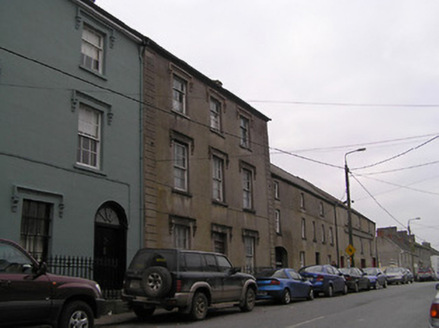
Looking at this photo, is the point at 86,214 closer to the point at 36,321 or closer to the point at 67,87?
the point at 67,87

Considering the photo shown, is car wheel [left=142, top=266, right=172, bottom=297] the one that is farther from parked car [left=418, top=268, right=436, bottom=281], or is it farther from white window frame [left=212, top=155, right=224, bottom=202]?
parked car [left=418, top=268, right=436, bottom=281]

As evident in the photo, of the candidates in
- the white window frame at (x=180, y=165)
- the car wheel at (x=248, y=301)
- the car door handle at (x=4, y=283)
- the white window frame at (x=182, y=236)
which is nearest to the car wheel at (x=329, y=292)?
the white window frame at (x=182, y=236)

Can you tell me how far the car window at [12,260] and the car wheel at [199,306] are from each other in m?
5.29

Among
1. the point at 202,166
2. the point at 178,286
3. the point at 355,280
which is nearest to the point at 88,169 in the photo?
the point at 178,286

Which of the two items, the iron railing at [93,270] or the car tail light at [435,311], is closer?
the car tail light at [435,311]

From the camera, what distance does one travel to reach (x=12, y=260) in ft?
26.3

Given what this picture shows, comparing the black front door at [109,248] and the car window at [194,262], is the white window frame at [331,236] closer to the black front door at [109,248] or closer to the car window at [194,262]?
the black front door at [109,248]

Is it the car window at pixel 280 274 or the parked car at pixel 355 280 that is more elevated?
the car window at pixel 280 274

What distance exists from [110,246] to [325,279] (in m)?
10.3

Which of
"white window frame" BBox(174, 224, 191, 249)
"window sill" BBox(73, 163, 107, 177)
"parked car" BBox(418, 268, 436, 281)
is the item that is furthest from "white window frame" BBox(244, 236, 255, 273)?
"parked car" BBox(418, 268, 436, 281)

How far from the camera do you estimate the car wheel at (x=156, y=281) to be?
11789 millimetres

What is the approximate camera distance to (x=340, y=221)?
4716 cm

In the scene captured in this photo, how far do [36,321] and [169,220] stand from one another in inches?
400

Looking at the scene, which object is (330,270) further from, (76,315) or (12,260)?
(12,260)
